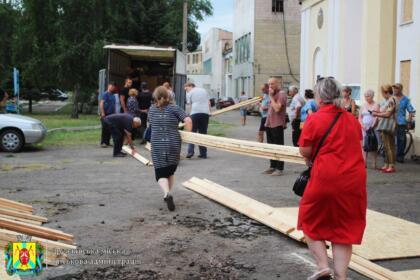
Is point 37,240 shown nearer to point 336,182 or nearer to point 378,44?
point 336,182

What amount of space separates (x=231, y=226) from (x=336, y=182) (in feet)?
9.52

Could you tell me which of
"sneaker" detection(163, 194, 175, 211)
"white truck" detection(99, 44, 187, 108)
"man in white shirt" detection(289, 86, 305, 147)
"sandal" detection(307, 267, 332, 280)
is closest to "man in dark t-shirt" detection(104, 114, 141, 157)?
"man in white shirt" detection(289, 86, 305, 147)

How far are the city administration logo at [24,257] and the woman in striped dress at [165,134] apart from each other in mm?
2825

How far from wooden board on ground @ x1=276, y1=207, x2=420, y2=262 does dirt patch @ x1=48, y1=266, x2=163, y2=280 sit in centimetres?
213

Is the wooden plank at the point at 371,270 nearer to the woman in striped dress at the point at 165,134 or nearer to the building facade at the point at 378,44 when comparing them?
the woman in striped dress at the point at 165,134

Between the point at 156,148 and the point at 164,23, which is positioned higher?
the point at 164,23

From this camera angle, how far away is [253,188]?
32.8 ft

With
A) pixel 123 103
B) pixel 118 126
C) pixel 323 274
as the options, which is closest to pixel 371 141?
pixel 118 126

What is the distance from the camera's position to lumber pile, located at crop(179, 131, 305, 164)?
659cm

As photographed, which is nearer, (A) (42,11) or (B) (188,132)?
(B) (188,132)

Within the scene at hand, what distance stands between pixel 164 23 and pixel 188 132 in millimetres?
33478

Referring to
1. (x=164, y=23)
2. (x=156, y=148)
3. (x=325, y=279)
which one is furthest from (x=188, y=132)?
(x=164, y=23)

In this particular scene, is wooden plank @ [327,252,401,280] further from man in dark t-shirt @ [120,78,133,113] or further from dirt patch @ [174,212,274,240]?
man in dark t-shirt @ [120,78,133,113]

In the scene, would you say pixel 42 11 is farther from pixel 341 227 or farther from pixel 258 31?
pixel 341 227
